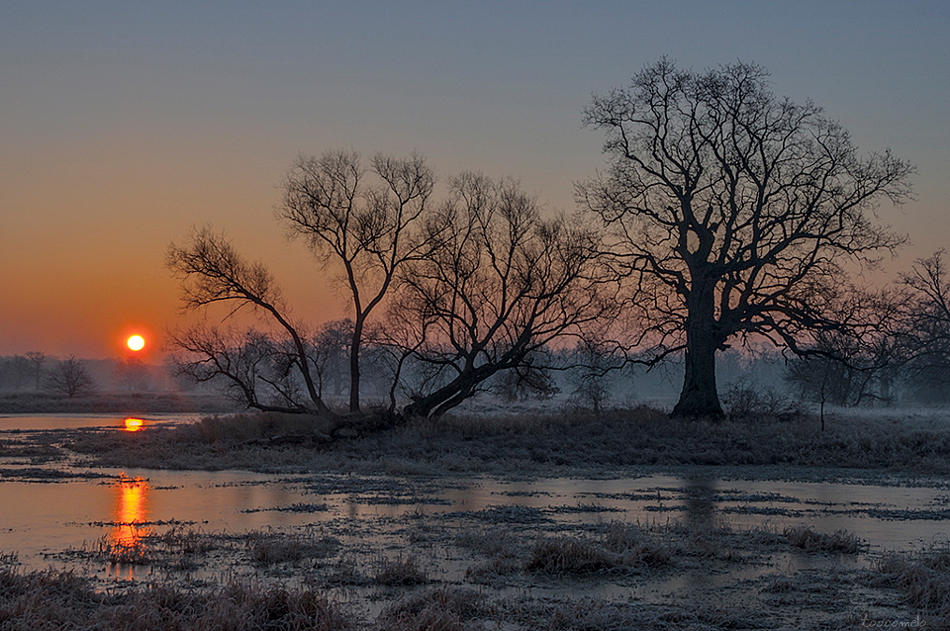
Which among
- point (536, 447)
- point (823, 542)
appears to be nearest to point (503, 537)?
point (823, 542)

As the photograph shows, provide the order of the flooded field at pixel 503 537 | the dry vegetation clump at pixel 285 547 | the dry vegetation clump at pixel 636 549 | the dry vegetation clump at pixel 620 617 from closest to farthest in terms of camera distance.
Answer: the dry vegetation clump at pixel 620 617 → the flooded field at pixel 503 537 → the dry vegetation clump at pixel 636 549 → the dry vegetation clump at pixel 285 547

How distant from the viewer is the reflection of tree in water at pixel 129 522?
1216cm

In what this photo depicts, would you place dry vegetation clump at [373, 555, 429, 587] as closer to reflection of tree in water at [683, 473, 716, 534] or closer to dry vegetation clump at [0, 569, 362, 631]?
dry vegetation clump at [0, 569, 362, 631]

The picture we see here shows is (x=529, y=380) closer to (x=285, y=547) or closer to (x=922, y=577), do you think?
(x=285, y=547)

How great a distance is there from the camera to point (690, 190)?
36188 millimetres

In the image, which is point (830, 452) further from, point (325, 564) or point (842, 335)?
point (325, 564)

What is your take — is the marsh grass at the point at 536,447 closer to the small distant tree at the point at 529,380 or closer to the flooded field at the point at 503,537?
the small distant tree at the point at 529,380

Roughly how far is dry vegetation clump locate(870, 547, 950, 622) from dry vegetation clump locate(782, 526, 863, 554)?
65 cm

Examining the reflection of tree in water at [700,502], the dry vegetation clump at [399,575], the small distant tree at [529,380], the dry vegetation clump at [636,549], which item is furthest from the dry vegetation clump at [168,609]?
the small distant tree at [529,380]

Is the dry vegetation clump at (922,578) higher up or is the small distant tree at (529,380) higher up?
the small distant tree at (529,380)

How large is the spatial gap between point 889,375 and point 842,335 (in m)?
37.6

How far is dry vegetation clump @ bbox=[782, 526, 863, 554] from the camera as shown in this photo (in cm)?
1308

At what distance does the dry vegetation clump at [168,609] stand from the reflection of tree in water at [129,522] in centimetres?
182

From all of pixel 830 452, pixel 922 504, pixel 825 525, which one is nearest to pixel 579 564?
pixel 825 525
